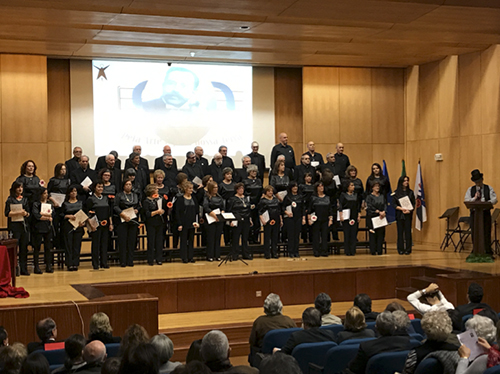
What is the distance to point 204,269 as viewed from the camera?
922 cm

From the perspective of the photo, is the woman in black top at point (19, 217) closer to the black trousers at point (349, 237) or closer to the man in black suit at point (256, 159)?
the man in black suit at point (256, 159)

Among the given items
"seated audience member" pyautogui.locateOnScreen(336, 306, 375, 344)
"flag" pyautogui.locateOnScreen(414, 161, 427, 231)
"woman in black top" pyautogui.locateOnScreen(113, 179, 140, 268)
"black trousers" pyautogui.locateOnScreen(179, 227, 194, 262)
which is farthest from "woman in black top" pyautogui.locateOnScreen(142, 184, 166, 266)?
"flag" pyautogui.locateOnScreen(414, 161, 427, 231)

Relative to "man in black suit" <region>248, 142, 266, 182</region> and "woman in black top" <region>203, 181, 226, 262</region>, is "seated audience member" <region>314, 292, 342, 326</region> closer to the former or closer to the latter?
"woman in black top" <region>203, 181, 226, 262</region>

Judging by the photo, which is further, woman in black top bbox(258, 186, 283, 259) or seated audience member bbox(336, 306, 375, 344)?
woman in black top bbox(258, 186, 283, 259)

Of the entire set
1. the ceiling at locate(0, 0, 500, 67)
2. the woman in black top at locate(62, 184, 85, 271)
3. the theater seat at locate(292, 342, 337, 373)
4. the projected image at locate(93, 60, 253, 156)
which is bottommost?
the theater seat at locate(292, 342, 337, 373)

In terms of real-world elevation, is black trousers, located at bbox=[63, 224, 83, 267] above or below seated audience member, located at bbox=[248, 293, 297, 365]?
above

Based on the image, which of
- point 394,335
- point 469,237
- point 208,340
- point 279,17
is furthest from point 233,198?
point 208,340

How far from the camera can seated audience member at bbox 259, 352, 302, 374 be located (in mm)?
3015

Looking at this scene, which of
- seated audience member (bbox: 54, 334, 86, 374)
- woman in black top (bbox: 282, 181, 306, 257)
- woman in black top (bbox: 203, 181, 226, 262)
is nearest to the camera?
seated audience member (bbox: 54, 334, 86, 374)

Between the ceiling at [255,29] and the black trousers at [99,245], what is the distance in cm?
309

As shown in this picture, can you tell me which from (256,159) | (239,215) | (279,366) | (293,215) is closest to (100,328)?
(279,366)

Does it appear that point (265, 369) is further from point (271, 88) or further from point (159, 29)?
point (271, 88)

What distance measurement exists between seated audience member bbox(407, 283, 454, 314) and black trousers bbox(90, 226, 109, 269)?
5.18 meters

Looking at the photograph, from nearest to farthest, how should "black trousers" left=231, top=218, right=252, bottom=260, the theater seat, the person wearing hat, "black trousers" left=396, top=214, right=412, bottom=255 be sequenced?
the theater seat, "black trousers" left=231, top=218, right=252, bottom=260, the person wearing hat, "black trousers" left=396, top=214, right=412, bottom=255
